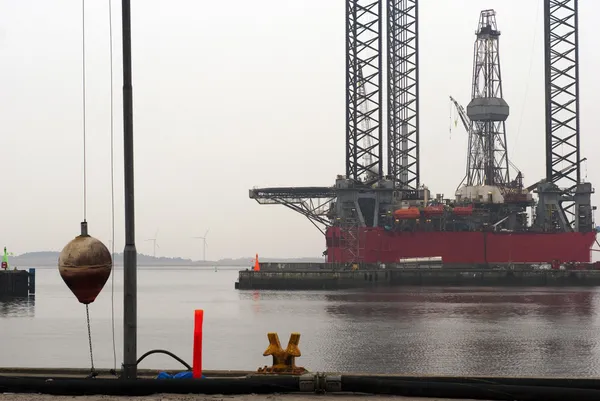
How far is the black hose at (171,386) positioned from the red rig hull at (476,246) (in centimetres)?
9774

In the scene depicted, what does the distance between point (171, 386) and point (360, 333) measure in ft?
111

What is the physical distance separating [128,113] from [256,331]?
121ft

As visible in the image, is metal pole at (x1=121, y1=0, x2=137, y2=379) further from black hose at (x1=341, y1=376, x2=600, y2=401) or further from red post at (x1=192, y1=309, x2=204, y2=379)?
black hose at (x1=341, y1=376, x2=600, y2=401)

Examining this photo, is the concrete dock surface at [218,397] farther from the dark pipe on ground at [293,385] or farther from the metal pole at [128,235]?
the metal pole at [128,235]

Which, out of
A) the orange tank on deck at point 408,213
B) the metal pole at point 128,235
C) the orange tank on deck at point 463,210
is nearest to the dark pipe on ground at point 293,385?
the metal pole at point 128,235

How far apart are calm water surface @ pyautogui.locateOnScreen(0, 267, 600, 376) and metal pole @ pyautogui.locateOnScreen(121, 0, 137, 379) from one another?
56.2ft

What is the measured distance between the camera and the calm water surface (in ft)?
116

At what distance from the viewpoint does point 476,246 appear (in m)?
114

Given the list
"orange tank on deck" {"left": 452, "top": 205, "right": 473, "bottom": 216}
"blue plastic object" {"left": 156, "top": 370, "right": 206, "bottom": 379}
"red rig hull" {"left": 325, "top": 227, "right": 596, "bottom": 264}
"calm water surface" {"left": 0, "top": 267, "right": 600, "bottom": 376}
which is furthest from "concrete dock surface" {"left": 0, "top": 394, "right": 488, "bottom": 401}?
"orange tank on deck" {"left": 452, "top": 205, "right": 473, "bottom": 216}

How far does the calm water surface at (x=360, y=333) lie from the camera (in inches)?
1388

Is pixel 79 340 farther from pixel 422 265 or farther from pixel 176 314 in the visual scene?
pixel 422 265

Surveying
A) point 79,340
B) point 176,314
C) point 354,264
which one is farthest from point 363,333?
point 354,264

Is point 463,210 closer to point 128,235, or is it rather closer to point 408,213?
point 408,213

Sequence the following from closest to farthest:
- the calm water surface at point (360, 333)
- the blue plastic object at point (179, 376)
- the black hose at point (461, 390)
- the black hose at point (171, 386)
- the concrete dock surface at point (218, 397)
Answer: the black hose at point (461, 390) → the concrete dock surface at point (218, 397) → the black hose at point (171, 386) → the blue plastic object at point (179, 376) → the calm water surface at point (360, 333)
